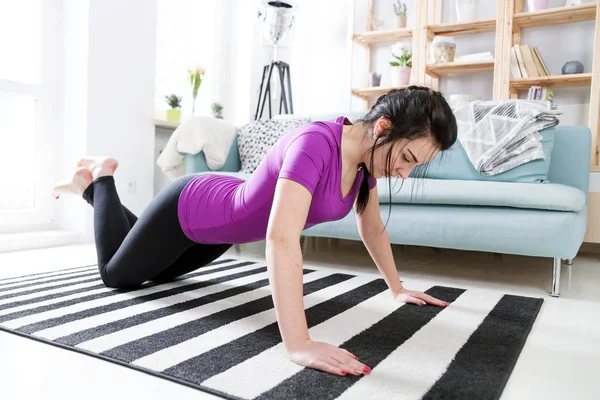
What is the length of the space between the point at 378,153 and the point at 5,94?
98.1 inches

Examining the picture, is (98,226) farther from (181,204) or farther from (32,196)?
(32,196)

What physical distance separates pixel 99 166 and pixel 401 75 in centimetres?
288

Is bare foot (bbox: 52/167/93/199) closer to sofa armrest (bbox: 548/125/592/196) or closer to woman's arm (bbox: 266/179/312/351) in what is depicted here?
woman's arm (bbox: 266/179/312/351)

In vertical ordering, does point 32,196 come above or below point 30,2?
below

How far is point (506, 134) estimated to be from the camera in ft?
7.46

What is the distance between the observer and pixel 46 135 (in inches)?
116

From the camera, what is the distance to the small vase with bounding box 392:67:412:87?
4.00 m

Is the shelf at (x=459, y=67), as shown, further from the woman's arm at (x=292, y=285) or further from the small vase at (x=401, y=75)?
the woman's arm at (x=292, y=285)

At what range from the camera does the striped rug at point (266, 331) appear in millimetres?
932

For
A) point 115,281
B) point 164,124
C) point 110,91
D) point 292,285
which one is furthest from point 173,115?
point 292,285

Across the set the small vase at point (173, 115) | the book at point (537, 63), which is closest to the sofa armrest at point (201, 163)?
the small vase at point (173, 115)

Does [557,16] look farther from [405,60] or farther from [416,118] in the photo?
[416,118]

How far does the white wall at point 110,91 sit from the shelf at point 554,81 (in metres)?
2.57

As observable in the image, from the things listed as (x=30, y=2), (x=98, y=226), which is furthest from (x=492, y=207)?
(x=30, y=2)
